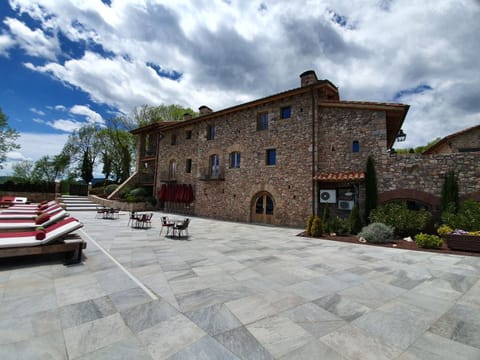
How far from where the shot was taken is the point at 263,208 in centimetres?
1372

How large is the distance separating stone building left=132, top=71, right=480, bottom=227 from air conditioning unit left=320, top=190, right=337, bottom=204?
0.16 ft

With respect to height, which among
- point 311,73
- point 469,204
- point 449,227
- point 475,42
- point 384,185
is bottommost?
point 449,227

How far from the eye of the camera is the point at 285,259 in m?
5.46

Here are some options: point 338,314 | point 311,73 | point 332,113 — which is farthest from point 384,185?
point 338,314

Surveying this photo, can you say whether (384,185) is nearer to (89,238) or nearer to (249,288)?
(249,288)

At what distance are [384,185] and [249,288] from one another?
9576mm

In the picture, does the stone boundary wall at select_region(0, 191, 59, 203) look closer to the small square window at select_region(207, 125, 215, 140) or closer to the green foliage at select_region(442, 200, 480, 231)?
the small square window at select_region(207, 125, 215, 140)

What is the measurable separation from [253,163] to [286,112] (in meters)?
3.70

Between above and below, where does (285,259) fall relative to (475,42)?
below

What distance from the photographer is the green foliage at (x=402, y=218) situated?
8703 mm

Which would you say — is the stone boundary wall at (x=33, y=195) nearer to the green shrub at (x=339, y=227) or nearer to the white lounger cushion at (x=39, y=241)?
the white lounger cushion at (x=39, y=241)

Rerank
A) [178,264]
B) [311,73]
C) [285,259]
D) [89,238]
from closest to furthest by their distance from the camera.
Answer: [178,264] < [285,259] < [89,238] < [311,73]

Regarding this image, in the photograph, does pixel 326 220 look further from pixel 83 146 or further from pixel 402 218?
pixel 83 146

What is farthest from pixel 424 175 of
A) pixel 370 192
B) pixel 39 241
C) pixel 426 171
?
pixel 39 241
